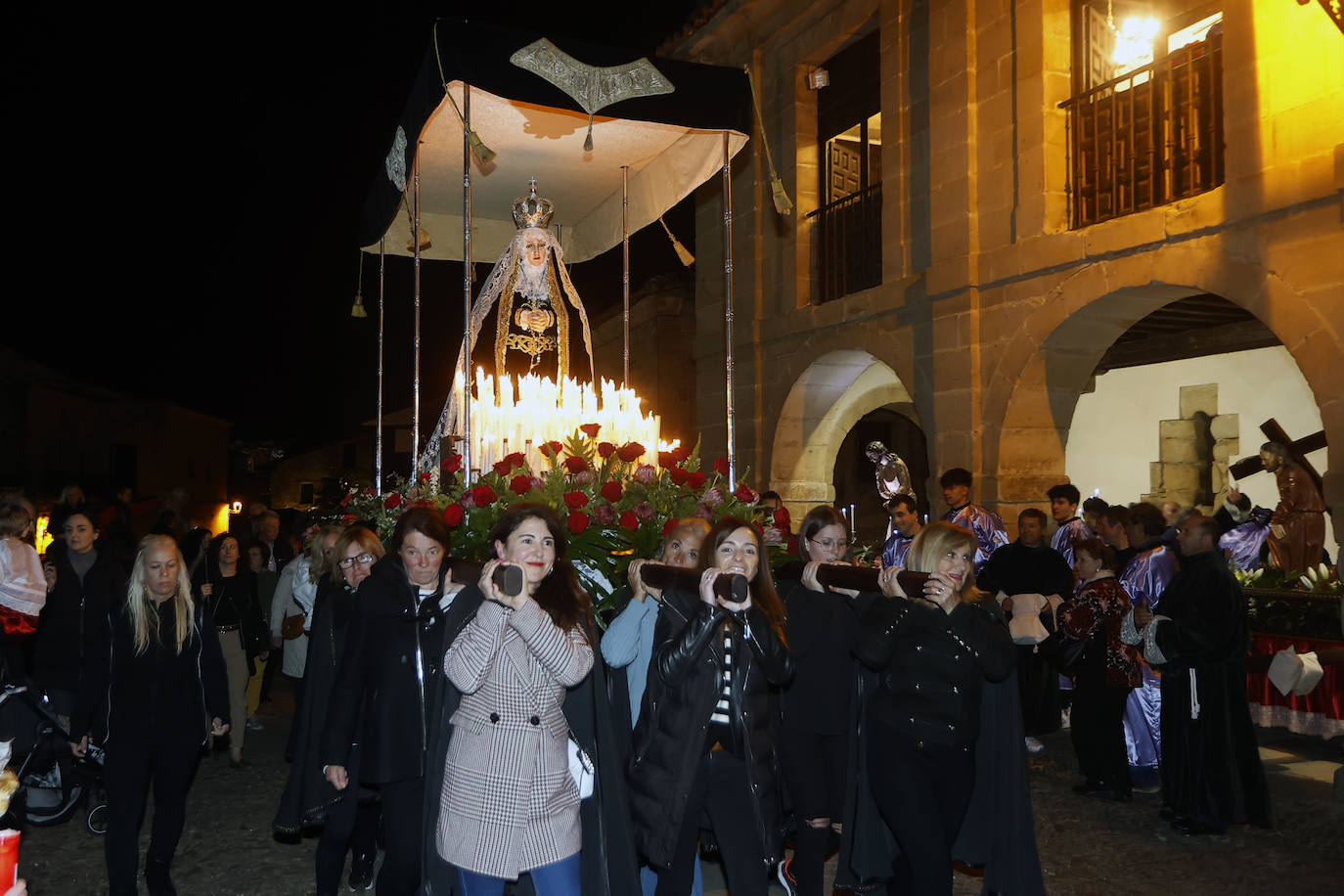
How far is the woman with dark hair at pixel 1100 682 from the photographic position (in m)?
6.46

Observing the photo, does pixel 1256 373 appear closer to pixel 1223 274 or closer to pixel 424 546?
pixel 1223 274

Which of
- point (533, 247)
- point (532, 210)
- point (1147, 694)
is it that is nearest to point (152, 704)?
point (533, 247)

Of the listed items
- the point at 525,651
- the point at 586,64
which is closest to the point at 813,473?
the point at 586,64

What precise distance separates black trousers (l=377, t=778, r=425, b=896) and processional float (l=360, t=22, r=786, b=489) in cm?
206

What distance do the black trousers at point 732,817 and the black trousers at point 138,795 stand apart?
7.84 ft

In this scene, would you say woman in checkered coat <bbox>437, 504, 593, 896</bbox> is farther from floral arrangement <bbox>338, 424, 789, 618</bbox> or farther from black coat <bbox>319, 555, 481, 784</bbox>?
floral arrangement <bbox>338, 424, 789, 618</bbox>

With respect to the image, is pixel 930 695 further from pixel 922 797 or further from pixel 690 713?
pixel 690 713

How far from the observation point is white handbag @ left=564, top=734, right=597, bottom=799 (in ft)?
11.8

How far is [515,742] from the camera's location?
3256mm

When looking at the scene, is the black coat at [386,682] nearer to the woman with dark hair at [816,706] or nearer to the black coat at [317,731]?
the black coat at [317,731]

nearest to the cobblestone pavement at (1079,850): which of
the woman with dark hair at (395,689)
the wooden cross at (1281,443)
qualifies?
the woman with dark hair at (395,689)

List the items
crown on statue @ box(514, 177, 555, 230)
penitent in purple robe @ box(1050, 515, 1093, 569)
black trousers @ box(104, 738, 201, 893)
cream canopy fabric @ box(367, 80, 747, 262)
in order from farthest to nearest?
penitent in purple robe @ box(1050, 515, 1093, 569)
crown on statue @ box(514, 177, 555, 230)
cream canopy fabric @ box(367, 80, 747, 262)
black trousers @ box(104, 738, 201, 893)

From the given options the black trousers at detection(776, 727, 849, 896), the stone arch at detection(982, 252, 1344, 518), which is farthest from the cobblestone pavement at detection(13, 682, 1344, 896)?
the stone arch at detection(982, 252, 1344, 518)

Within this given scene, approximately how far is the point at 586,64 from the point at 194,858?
4927 mm
